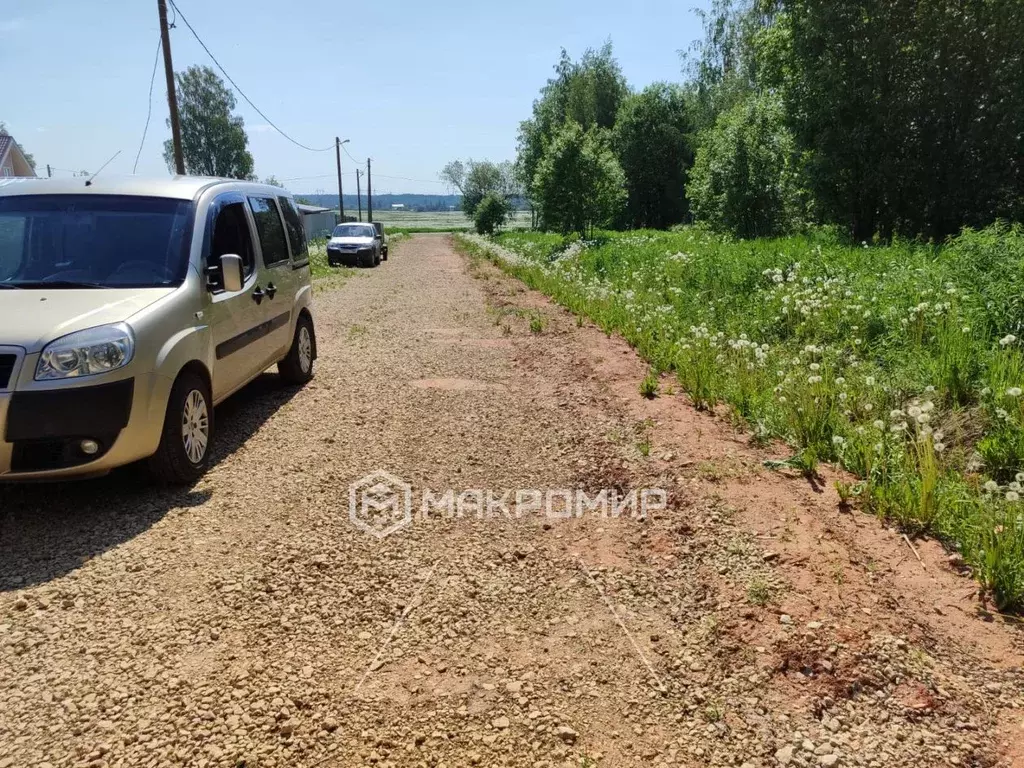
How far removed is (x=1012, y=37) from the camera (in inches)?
666

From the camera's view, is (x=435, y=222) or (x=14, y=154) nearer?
(x=14, y=154)

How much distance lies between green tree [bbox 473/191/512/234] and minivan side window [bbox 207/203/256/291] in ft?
203

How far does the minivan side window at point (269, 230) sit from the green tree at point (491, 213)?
60719mm

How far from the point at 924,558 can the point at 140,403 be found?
4.55m

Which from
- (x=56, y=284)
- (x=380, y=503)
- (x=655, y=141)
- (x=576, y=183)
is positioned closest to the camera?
(x=380, y=503)

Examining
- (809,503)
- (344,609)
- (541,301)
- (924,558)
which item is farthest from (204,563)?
(541,301)

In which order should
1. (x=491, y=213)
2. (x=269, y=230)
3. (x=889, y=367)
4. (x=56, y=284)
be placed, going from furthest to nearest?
(x=491, y=213) → (x=269, y=230) → (x=889, y=367) → (x=56, y=284)

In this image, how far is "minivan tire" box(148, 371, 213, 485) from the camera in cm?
448

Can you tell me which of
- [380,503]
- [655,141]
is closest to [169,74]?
[380,503]

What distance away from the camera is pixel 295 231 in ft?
25.3

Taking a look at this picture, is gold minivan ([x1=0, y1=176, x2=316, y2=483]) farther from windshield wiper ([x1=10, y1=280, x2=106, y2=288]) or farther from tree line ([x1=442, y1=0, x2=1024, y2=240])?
tree line ([x1=442, y1=0, x2=1024, y2=240])

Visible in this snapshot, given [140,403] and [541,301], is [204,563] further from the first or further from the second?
[541,301]

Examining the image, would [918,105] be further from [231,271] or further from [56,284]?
[56,284]

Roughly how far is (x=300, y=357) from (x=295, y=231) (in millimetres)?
1444
